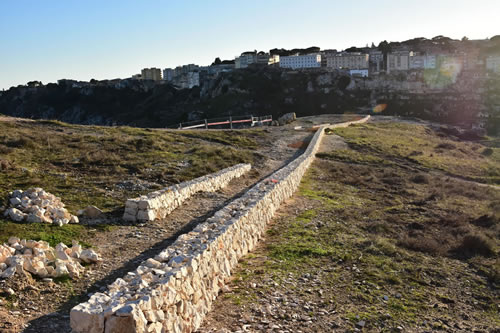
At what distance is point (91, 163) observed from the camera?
19.5 metres

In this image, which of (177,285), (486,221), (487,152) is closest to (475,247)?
(486,221)

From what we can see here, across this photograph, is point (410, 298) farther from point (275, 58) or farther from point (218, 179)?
point (275, 58)

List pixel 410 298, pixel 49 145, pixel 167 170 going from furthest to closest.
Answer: pixel 49 145, pixel 167 170, pixel 410 298

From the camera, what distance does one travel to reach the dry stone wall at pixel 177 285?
18.3 feet

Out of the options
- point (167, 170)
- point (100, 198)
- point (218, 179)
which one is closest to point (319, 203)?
point (218, 179)

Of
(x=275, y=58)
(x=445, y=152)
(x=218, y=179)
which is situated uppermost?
(x=275, y=58)

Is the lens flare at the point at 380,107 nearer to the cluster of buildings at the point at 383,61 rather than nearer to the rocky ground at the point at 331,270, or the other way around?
the cluster of buildings at the point at 383,61

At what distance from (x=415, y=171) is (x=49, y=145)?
936 inches

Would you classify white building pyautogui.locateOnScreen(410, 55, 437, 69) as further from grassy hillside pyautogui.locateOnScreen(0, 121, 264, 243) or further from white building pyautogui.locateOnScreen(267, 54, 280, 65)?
grassy hillside pyautogui.locateOnScreen(0, 121, 264, 243)

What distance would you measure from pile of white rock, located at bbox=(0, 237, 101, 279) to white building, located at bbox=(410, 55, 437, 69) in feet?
583

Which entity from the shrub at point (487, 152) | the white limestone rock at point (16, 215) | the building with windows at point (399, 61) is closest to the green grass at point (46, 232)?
the white limestone rock at point (16, 215)

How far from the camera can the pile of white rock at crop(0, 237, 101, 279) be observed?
7.73 m

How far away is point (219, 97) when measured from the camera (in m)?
135

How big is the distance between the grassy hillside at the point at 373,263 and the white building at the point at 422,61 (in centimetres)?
15816
